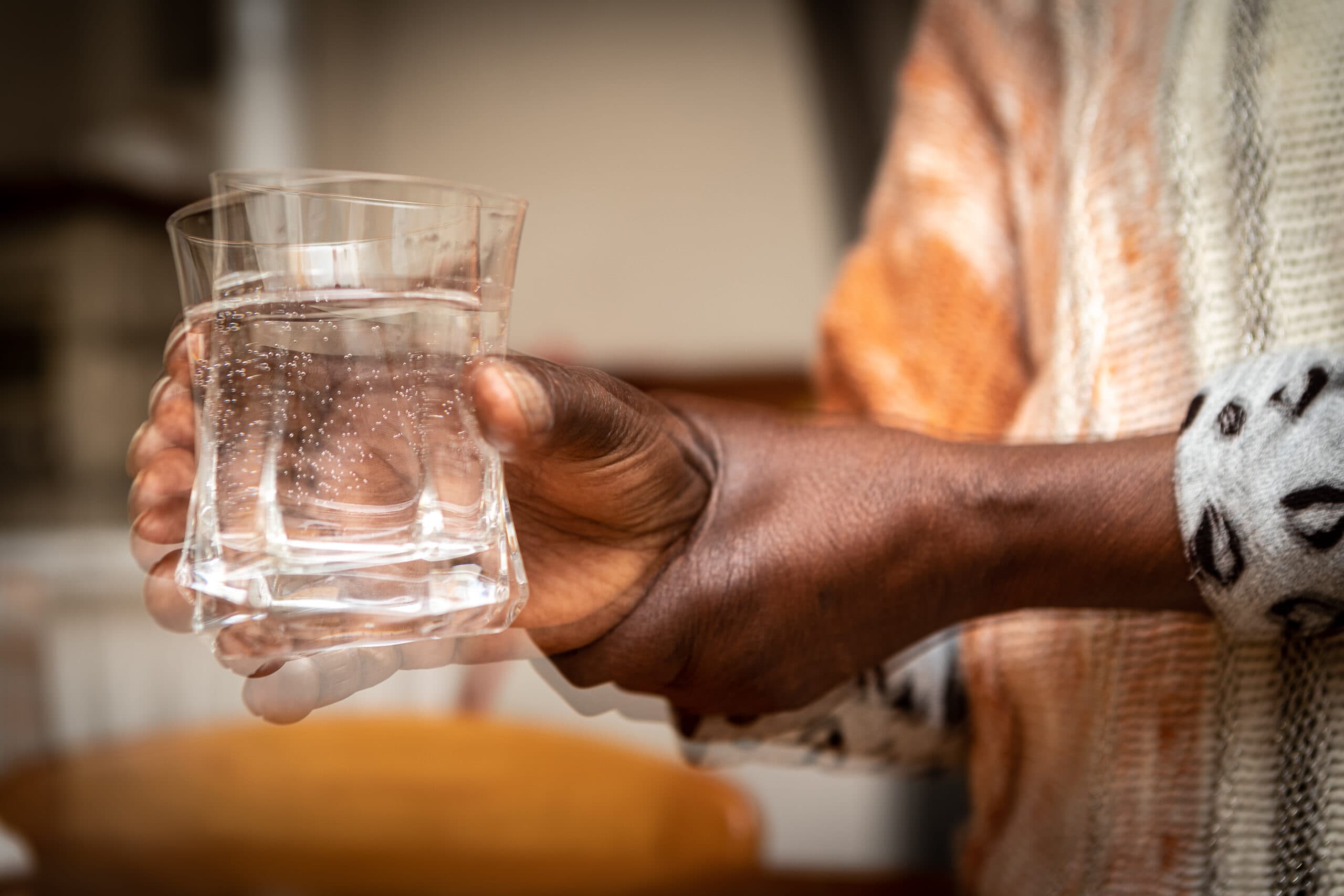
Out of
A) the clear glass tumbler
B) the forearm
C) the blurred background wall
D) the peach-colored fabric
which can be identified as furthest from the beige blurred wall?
the clear glass tumbler

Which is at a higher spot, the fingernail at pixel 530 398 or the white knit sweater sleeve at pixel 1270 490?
the fingernail at pixel 530 398

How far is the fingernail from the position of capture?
26 centimetres

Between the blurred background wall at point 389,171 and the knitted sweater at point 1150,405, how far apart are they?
0.61 meters

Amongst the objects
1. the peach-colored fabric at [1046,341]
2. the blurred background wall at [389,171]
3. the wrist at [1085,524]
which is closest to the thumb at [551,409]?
the wrist at [1085,524]

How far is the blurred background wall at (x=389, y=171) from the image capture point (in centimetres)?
124

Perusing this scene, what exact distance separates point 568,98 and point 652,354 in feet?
1.31

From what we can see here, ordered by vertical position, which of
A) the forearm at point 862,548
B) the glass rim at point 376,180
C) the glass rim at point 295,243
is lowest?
the forearm at point 862,548

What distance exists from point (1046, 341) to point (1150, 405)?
0.12 metres

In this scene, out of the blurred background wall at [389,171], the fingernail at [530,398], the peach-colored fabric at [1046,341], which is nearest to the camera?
the fingernail at [530,398]

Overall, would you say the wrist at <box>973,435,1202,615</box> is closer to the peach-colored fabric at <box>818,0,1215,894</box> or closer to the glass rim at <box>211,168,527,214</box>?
the peach-colored fabric at <box>818,0,1215,894</box>

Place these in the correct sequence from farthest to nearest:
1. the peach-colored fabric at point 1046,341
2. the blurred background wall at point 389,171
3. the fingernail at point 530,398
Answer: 1. the blurred background wall at point 389,171
2. the peach-colored fabric at point 1046,341
3. the fingernail at point 530,398

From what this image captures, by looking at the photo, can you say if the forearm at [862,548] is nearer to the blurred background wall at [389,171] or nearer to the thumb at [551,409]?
the thumb at [551,409]

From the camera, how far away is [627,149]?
4.37 ft

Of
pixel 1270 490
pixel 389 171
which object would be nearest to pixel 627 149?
pixel 389 171
